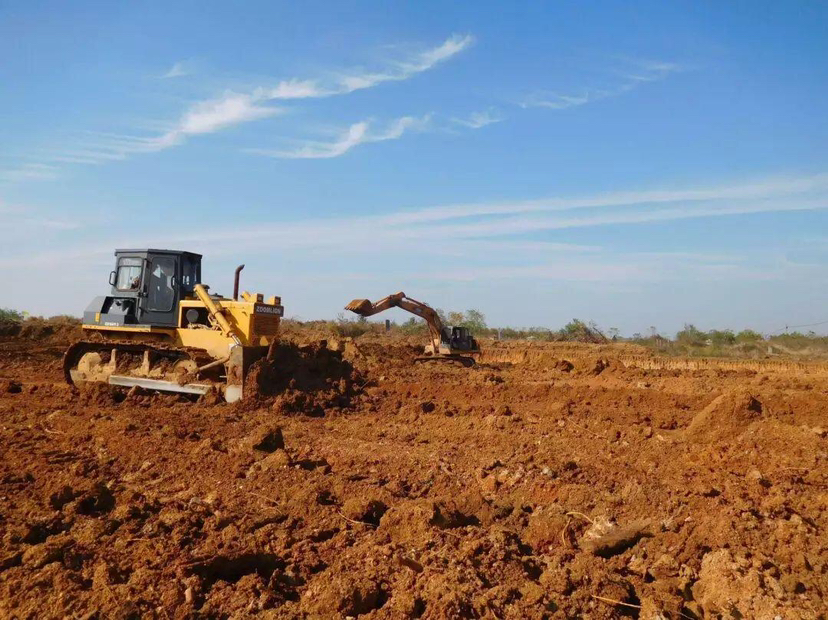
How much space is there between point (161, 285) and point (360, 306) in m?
6.63

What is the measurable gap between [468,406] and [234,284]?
16.2ft

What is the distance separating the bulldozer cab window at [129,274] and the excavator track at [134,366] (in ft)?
3.79

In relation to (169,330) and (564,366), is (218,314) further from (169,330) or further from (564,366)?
(564,366)

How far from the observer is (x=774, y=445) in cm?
735

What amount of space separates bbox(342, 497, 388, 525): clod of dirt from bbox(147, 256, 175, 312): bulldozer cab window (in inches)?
329

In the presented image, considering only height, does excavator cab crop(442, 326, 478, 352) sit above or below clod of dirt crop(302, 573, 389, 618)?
above

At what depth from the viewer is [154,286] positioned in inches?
489

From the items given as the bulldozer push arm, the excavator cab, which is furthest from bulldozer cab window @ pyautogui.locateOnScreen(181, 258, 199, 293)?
the excavator cab

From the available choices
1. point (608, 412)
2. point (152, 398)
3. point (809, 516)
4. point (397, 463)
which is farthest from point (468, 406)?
point (809, 516)

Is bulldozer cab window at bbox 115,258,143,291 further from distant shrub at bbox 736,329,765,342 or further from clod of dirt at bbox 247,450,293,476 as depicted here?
distant shrub at bbox 736,329,765,342

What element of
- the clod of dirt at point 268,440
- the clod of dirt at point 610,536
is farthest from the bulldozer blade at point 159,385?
the clod of dirt at point 610,536

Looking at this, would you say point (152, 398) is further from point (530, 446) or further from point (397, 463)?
point (530, 446)

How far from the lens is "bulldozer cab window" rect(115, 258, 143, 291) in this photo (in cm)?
1252

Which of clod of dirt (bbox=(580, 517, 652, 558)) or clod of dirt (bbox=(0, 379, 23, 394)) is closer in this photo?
clod of dirt (bbox=(580, 517, 652, 558))
